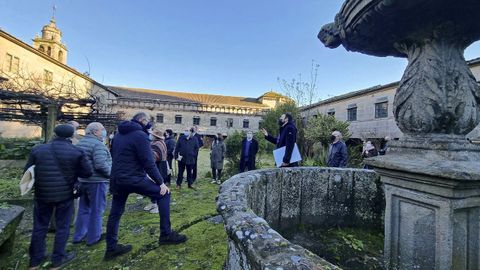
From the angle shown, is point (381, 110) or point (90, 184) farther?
point (381, 110)

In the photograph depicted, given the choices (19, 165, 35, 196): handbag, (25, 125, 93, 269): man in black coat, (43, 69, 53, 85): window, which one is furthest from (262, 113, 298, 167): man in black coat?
(43, 69, 53, 85): window

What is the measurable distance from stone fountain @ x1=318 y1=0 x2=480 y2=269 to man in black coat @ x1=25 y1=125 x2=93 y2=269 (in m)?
3.57

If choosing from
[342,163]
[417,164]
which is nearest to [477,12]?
[417,164]

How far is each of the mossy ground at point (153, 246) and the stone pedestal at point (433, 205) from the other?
6.55ft

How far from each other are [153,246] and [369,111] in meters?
19.6

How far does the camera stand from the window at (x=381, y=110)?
18031 mm

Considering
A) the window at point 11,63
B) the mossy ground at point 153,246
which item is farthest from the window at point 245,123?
the mossy ground at point 153,246

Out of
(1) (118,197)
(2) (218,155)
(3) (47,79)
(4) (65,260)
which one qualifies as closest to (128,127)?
(1) (118,197)

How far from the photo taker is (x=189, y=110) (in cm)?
3997

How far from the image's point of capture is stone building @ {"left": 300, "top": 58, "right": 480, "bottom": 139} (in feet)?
57.4

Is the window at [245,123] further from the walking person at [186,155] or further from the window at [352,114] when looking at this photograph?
the walking person at [186,155]

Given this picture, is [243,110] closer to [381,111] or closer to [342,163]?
[381,111]

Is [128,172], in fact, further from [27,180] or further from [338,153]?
[338,153]

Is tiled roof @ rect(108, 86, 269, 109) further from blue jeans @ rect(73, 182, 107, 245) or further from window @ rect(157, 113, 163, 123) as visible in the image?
blue jeans @ rect(73, 182, 107, 245)
